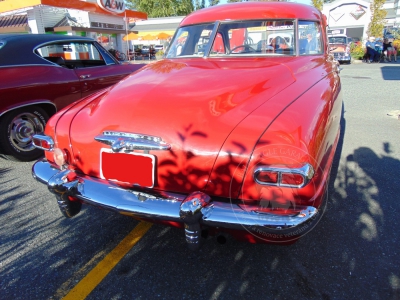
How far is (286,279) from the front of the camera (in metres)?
2.11

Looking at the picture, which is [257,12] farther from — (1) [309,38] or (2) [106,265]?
(2) [106,265]

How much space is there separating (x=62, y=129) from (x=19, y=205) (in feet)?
4.11

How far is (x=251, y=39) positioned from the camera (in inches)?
137

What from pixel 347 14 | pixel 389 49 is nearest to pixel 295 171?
pixel 389 49

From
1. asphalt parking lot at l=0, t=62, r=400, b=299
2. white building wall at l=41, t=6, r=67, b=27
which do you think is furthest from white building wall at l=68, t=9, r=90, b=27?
asphalt parking lot at l=0, t=62, r=400, b=299

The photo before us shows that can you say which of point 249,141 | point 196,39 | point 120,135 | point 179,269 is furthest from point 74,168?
point 196,39

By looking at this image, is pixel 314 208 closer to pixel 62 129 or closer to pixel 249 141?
pixel 249 141

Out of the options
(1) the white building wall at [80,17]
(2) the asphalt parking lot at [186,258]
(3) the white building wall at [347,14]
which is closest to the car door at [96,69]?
(2) the asphalt parking lot at [186,258]

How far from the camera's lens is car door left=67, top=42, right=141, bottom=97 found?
4801 millimetres

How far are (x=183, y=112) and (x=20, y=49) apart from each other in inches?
130

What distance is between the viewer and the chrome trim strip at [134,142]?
1954 mm

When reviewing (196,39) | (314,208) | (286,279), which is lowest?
(286,279)

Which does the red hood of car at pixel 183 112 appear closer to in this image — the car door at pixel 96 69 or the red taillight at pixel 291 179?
the red taillight at pixel 291 179

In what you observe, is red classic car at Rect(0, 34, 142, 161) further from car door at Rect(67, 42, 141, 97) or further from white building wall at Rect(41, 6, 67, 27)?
white building wall at Rect(41, 6, 67, 27)
